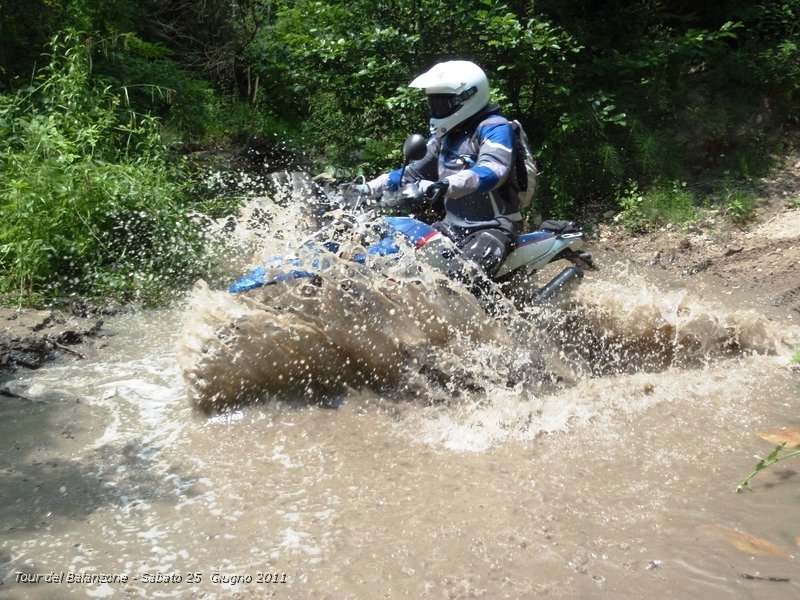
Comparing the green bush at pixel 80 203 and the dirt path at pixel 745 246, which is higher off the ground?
the green bush at pixel 80 203

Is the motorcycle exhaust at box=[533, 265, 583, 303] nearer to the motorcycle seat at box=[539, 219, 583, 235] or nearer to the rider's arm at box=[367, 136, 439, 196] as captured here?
the motorcycle seat at box=[539, 219, 583, 235]

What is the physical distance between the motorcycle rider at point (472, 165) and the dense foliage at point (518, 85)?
120 inches

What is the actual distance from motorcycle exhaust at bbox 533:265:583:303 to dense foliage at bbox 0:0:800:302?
126 inches

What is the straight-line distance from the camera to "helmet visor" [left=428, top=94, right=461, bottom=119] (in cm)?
470

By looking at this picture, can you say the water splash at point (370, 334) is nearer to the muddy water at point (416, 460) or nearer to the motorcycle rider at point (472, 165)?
the muddy water at point (416, 460)

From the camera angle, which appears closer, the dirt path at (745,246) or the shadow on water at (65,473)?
the shadow on water at (65,473)

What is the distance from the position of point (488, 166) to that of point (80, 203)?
358cm

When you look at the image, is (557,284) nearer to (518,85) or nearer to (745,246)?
(745,246)

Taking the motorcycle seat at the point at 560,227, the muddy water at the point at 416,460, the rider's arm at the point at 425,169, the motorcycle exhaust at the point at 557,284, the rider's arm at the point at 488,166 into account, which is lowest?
the muddy water at the point at 416,460

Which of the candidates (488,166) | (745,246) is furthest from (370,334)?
(745,246)

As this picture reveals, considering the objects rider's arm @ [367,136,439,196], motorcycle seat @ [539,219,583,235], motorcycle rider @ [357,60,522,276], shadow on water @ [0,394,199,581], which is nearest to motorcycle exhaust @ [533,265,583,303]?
motorcycle seat @ [539,219,583,235]

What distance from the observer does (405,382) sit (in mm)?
4672

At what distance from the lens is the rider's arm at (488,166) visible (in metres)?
4.40

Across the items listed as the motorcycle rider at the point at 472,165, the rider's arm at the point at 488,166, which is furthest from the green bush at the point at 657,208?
the rider's arm at the point at 488,166
